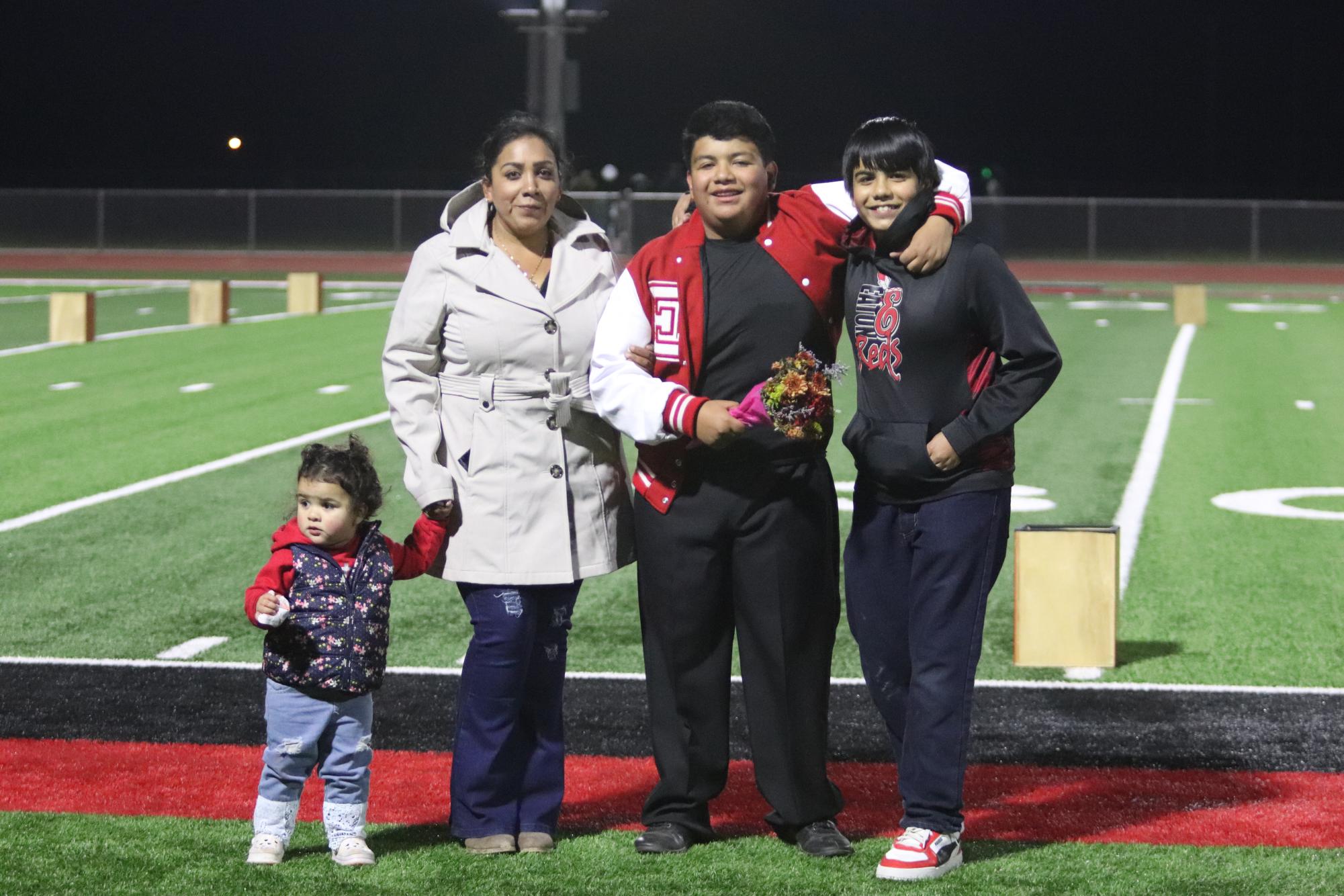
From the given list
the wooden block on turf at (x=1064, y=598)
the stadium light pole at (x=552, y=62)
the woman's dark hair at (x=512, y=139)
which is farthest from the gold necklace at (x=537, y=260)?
the stadium light pole at (x=552, y=62)

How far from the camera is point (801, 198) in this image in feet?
15.0

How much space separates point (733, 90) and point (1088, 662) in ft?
159

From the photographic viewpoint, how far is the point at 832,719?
6.33 metres

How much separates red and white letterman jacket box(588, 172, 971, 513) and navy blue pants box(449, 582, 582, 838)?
1.39 feet

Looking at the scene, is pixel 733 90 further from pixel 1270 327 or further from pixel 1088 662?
pixel 1088 662

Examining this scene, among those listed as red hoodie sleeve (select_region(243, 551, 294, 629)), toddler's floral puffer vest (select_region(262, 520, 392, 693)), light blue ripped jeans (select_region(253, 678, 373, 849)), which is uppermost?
red hoodie sleeve (select_region(243, 551, 294, 629))

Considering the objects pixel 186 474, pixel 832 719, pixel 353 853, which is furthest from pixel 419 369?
pixel 186 474

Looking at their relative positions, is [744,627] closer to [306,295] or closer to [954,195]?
[954,195]

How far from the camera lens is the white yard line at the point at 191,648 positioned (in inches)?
283

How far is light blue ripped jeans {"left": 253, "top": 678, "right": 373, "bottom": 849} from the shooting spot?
442 cm

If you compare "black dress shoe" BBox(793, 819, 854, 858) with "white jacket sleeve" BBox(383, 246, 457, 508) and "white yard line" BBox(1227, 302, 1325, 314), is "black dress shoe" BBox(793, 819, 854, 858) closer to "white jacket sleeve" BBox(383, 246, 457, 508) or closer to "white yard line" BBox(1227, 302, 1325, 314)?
"white jacket sleeve" BBox(383, 246, 457, 508)

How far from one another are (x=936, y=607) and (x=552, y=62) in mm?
16089

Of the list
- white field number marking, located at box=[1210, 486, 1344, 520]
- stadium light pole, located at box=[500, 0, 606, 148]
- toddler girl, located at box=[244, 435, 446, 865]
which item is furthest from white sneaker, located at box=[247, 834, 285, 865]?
stadium light pole, located at box=[500, 0, 606, 148]

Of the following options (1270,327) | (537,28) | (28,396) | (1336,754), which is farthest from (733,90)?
(1336,754)
